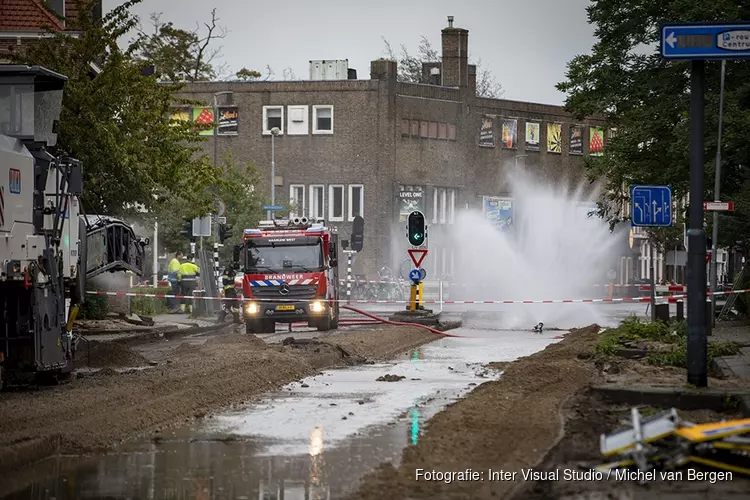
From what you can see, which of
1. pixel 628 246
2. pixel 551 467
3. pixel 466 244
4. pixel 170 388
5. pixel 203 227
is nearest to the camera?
pixel 551 467

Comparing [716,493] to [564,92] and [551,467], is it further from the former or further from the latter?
[564,92]

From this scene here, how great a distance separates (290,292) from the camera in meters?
35.9

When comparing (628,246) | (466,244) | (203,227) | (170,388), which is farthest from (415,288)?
(628,246)

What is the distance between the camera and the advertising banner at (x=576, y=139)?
9569cm

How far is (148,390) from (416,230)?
20926 millimetres

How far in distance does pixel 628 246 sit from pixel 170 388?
82.0 m

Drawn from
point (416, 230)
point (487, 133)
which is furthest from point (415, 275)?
point (487, 133)

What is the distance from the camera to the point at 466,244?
71812 mm

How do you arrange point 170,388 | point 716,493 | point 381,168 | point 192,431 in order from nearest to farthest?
point 716,493 < point 192,431 < point 170,388 < point 381,168

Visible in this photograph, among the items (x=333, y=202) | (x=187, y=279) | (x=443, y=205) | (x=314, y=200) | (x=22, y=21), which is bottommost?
(x=187, y=279)

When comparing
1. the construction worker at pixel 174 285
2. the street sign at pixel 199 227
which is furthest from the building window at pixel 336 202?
the street sign at pixel 199 227

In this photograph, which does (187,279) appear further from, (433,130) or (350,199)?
(433,130)

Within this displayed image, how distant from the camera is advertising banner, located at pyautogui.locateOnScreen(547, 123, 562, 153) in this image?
308 ft

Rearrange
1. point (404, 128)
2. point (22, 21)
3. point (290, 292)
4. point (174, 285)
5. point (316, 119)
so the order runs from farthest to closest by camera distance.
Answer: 1. point (404, 128)
2. point (316, 119)
3. point (174, 285)
4. point (22, 21)
5. point (290, 292)
